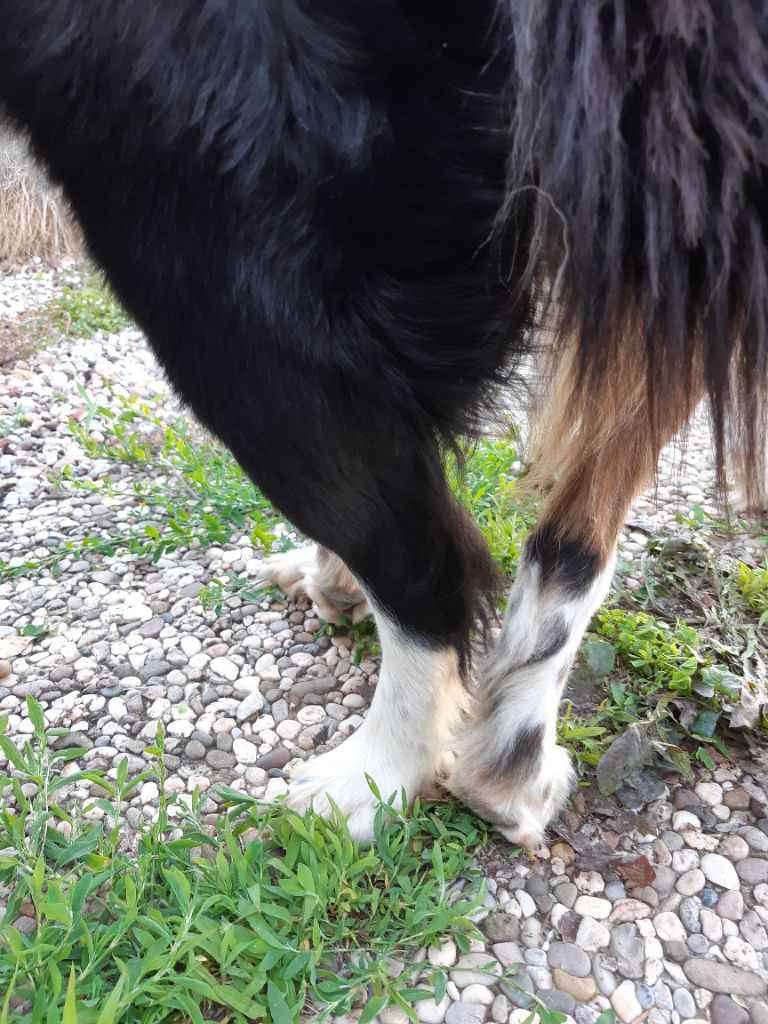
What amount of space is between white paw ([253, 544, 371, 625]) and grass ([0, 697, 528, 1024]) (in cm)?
53

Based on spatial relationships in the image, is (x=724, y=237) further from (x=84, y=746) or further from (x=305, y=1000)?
(x=84, y=746)

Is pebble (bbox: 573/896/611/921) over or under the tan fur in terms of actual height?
under

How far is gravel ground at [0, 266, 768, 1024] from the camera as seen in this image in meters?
1.32

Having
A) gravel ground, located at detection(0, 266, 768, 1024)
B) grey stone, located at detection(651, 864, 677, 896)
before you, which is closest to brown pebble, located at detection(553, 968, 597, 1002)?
gravel ground, located at detection(0, 266, 768, 1024)

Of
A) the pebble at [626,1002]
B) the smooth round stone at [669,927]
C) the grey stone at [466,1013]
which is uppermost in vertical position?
the smooth round stone at [669,927]

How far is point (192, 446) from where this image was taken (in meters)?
2.72

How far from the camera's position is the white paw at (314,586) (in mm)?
1957

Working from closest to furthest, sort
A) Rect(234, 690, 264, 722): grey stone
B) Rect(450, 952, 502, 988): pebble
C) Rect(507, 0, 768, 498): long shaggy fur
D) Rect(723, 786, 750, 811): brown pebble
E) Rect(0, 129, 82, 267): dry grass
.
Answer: Rect(507, 0, 768, 498): long shaggy fur → Rect(450, 952, 502, 988): pebble → Rect(723, 786, 750, 811): brown pebble → Rect(234, 690, 264, 722): grey stone → Rect(0, 129, 82, 267): dry grass

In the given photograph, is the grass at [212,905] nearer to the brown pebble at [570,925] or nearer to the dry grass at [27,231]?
the brown pebble at [570,925]

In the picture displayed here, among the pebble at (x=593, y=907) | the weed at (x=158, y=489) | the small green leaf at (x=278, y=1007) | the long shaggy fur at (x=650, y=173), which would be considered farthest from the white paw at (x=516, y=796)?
the weed at (x=158, y=489)

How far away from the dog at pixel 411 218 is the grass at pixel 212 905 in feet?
1.58

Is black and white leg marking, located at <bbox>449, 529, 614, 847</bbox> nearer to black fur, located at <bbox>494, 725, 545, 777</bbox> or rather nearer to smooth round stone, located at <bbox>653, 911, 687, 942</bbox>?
black fur, located at <bbox>494, 725, 545, 777</bbox>

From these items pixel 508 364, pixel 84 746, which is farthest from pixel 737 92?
pixel 84 746

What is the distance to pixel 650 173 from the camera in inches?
34.1
